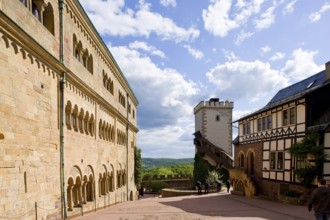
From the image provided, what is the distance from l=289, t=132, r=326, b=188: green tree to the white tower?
27.7 m

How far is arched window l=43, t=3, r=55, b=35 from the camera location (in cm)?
1171

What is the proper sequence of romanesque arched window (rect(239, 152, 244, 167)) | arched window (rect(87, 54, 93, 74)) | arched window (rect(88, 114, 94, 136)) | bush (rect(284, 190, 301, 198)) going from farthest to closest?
1. romanesque arched window (rect(239, 152, 244, 167))
2. bush (rect(284, 190, 301, 198))
3. arched window (rect(87, 54, 93, 74))
4. arched window (rect(88, 114, 94, 136))

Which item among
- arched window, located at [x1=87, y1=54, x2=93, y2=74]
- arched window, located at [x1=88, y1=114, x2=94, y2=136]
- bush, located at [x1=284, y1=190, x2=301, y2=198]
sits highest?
arched window, located at [x1=87, y1=54, x2=93, y2=74]

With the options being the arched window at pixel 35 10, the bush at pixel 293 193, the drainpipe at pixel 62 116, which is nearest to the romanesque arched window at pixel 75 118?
the drainpipe at pixel 62 116

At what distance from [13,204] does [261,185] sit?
2037cm

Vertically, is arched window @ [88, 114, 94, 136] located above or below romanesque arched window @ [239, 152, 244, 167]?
above

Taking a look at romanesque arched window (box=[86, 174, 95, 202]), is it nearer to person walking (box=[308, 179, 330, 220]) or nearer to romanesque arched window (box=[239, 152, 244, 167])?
person walking (box=[308, 179, 330, 220])

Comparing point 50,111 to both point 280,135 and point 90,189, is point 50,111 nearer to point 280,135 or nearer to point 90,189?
point 90,189

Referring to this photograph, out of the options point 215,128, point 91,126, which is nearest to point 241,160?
point 215,128

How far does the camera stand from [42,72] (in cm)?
1072

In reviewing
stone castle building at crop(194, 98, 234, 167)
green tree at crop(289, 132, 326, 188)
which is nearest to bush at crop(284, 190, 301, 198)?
green tree at crop(289, 132, 326, 188)

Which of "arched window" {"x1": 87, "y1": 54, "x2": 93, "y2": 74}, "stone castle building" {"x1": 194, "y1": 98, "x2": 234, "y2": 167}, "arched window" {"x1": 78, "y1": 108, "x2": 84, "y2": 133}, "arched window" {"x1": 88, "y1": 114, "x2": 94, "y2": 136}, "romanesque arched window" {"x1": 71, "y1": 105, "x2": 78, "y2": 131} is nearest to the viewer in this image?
"romanesque arched window" {"x1": 71, "y1": 105, "x2": 78, "y2": 131}

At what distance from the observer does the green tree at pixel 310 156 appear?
16.4 m

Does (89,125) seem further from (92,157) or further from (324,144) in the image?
(324,144)
